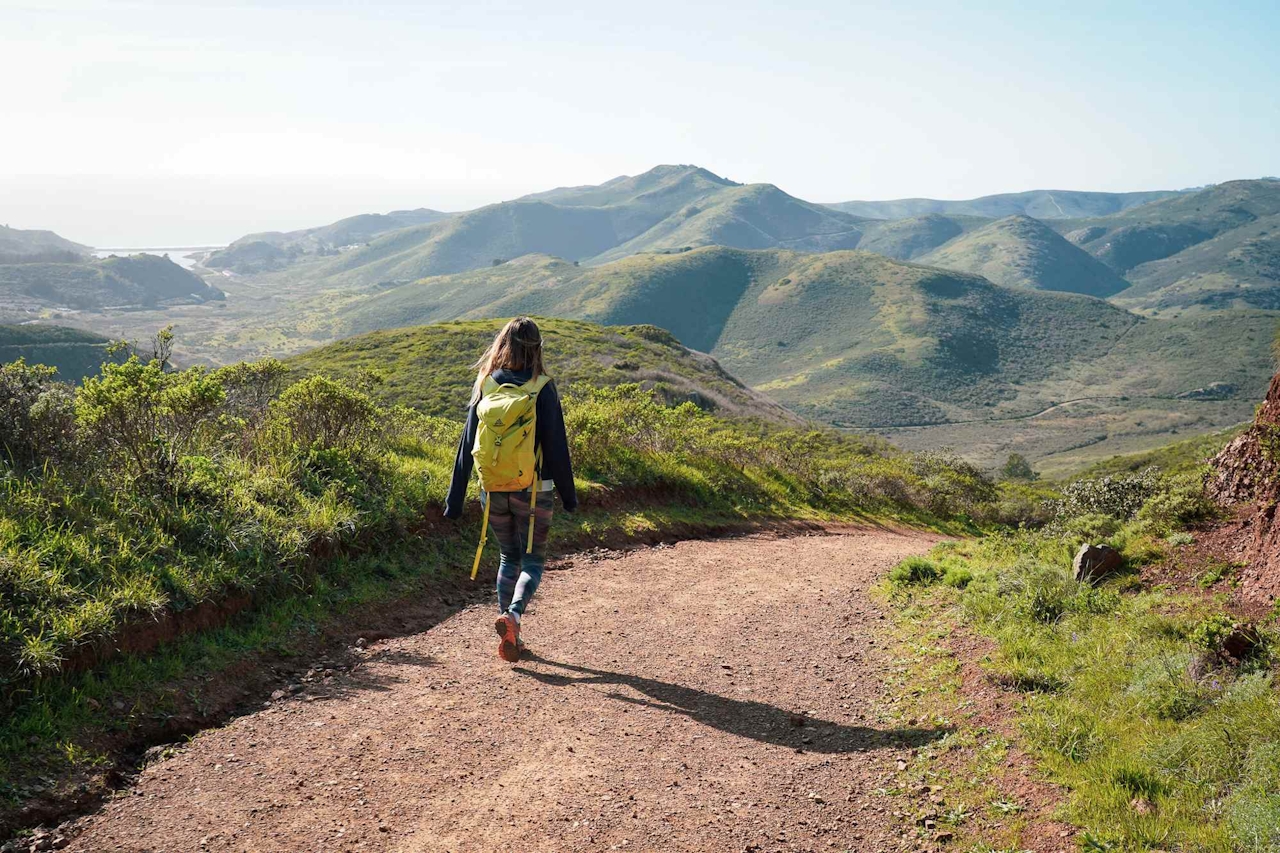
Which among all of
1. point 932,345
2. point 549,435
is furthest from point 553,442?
point 932,345

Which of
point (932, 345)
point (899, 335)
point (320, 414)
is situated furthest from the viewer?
point (899, 335)

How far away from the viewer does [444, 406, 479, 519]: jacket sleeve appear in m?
5.25

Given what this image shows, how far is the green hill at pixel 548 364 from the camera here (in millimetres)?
43094

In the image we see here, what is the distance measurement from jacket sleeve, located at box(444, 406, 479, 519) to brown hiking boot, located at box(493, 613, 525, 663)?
728 millimetres

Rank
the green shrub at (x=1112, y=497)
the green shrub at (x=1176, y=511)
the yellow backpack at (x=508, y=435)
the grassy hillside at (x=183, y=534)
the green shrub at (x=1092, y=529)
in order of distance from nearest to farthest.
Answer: the grassy hillside at (x=183, y=534), the yellow backpack at (x=508, y=435), the green shrub at (x=1176, y=511), the green shrub at (x=1092, y=529), the green shrub at (x=1112, y=497)

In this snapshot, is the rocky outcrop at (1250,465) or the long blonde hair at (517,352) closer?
the long blonde hair at (517,352)

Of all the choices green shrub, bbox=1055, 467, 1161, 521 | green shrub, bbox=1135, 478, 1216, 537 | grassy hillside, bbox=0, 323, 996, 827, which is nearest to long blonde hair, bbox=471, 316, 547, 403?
grassy hillside, bbox=0, 323, 996, 827

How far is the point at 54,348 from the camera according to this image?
246 ft

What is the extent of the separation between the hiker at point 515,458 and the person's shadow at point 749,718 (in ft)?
1.76

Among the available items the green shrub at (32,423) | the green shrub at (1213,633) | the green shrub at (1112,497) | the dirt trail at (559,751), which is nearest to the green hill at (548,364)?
the green shrub at (1112,497)

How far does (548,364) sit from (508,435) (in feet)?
136

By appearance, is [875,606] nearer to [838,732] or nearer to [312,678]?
[838,732]

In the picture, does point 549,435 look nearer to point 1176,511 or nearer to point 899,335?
point 1176,511

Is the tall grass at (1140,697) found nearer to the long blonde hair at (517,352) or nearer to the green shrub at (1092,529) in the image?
the green shrub at (1092,529)
